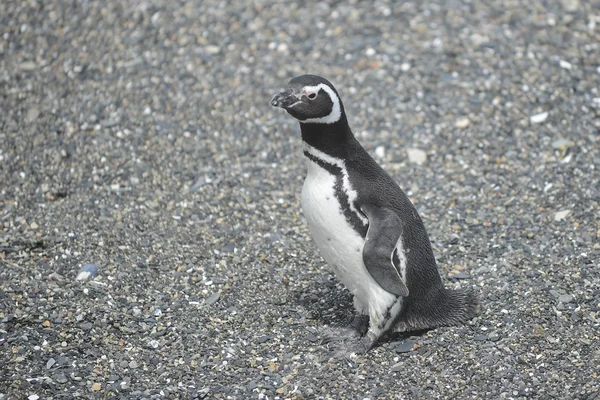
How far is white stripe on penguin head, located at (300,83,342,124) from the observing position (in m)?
4.00

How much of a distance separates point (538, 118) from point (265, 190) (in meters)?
2.10

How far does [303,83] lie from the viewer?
403 cm

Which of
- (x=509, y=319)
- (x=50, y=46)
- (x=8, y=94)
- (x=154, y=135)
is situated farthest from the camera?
(x=50, y=46)

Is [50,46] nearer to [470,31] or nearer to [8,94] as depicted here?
[8,94]

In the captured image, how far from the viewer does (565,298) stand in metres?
4.52

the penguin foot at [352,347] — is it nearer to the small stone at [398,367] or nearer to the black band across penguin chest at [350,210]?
the small stone at [398,367]

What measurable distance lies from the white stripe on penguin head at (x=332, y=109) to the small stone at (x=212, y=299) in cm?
120

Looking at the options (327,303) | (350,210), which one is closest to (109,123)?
(327,303)

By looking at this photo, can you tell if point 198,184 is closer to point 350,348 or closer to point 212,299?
point 212,299

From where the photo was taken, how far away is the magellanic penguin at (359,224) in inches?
158

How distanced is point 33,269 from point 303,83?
2044mm

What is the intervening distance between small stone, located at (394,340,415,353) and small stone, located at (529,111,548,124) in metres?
2.61

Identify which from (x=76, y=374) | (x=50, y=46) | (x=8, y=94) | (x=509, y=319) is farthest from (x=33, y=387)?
(x=50, y=46)

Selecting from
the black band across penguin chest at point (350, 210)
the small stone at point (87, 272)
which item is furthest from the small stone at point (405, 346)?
the small stone at point (87, 272)
